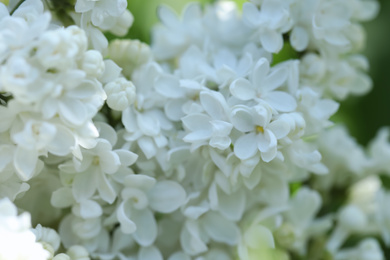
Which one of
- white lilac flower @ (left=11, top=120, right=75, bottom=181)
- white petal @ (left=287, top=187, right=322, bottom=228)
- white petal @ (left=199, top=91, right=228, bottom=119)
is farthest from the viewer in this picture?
white petal @ (left=287, top=187, right=322, bottom=228)

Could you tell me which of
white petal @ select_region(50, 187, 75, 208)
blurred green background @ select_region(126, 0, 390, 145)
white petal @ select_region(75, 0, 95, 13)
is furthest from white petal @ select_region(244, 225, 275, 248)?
blurred green background @ select_region(126, 0, 390, 145)

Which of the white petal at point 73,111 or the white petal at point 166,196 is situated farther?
the white petal at point 166,196

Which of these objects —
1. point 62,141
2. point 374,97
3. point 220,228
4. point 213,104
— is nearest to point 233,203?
point 220,228

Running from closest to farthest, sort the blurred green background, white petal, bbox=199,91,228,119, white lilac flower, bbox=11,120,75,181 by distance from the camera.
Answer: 1. white lilac flower, bbox=11,120,75,181
2. white petal, bbox=199,91,228,119
3. the blurred green background

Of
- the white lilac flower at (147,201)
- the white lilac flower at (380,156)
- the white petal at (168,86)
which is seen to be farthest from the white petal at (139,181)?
the white lilac flower at (380,156)

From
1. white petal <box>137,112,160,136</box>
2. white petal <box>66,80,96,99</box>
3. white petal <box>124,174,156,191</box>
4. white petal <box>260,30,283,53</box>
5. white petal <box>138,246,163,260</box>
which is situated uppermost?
white petal <box>66,80,96,99</box>

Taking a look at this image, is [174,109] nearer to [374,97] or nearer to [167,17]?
[167,17]

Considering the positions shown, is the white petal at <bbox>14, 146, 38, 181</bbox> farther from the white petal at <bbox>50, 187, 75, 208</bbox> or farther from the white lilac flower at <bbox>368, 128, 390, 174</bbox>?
the white lilac flower at <bbox>368, 128, 390, 174</bbox>

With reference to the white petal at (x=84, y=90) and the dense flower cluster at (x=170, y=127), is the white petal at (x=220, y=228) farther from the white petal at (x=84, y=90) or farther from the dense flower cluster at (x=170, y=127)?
the white petal at (x=84, y=90)
